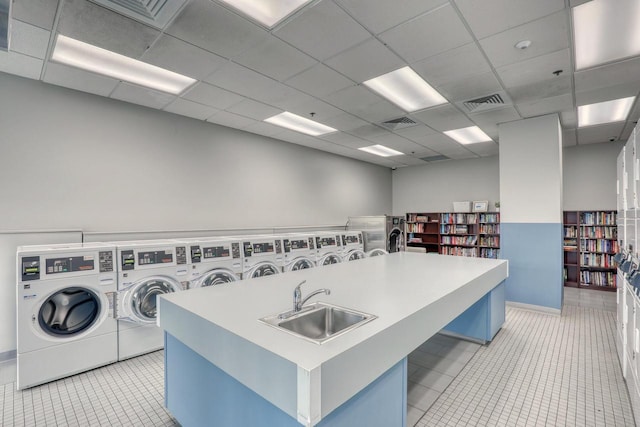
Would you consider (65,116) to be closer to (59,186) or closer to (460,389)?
(59,186)

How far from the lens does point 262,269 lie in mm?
4438

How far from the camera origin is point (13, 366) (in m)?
3.03

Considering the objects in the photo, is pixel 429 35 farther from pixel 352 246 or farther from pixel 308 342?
pixel 352 246

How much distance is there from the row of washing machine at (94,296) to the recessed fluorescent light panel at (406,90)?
287 cm

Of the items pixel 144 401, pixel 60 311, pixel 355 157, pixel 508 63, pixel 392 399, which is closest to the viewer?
pixel 392 399

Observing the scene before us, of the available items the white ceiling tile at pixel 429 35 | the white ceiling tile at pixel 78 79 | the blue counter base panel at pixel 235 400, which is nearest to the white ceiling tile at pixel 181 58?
the white ceiling tile at pixel 78 79

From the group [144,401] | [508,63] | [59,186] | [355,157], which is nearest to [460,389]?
[144,401]

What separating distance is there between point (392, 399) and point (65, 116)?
4458 millimetres

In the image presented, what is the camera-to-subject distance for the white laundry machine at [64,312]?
2631 mm

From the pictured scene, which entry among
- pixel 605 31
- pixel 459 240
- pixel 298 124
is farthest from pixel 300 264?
pixel 459 240

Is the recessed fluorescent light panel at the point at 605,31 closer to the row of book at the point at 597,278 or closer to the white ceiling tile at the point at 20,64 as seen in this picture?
the white ceiling tile at the point at 20,64

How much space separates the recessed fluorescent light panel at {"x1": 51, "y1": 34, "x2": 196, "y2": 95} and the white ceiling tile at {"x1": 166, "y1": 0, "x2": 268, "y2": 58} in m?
0.84

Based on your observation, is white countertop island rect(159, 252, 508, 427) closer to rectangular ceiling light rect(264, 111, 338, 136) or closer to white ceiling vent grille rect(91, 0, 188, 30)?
white ceiling vent grille rect(91, 0, 188, 30)

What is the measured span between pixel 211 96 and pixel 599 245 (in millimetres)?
7867
